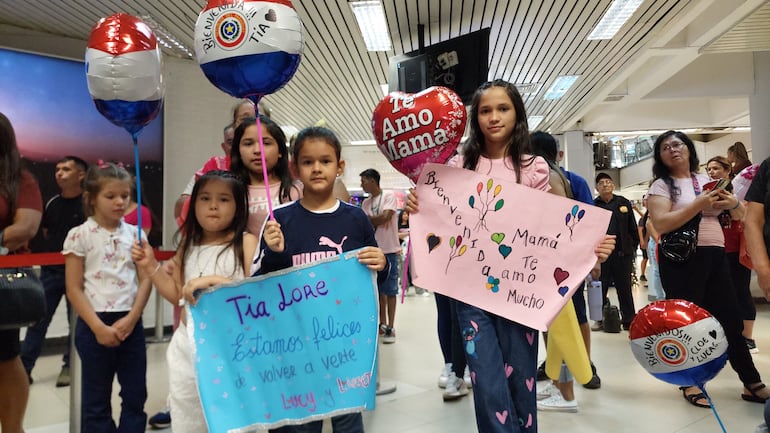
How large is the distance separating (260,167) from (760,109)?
25.3ft

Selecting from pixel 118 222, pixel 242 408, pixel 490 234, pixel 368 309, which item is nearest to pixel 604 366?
pixel 490 234

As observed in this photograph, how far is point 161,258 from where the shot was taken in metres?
2.09

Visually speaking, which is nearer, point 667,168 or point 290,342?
point 290,342

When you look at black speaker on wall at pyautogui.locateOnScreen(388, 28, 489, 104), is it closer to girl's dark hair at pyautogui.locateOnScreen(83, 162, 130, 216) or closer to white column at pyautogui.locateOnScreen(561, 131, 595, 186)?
girl's dark hair at pyautogui.locateOnScreen(83, 162, 130, 216)

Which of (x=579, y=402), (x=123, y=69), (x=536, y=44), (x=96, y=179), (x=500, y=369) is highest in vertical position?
(x=536, y=44)

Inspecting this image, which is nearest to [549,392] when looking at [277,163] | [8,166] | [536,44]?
[277,163]

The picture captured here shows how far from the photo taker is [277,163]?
1.84m

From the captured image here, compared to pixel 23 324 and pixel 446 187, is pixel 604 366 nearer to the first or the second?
pixel 446 187

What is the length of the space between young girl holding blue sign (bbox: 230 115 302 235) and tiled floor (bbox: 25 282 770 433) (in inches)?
45.7

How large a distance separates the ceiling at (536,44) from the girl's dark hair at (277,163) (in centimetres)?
346

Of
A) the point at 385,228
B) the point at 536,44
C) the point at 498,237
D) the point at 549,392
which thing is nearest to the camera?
the point at 498,237

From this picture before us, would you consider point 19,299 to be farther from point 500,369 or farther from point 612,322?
point 612,322

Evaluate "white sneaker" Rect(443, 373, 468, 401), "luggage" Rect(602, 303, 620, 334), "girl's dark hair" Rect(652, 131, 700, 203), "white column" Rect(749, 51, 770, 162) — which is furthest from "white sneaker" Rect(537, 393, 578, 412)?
"white column" Rect(749, 51, 770, 162)

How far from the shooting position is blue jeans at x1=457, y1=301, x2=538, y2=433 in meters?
1.40
